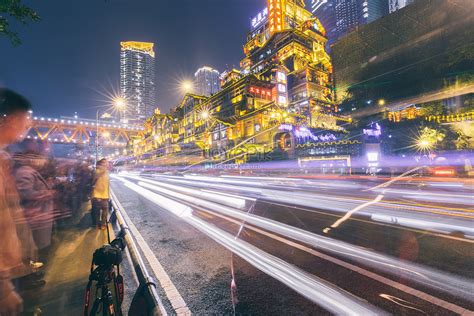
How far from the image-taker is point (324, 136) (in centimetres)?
3806

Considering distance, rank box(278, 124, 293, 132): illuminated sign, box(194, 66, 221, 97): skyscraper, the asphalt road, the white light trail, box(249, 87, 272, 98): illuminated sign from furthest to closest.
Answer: box(194, 66, 221, 97): skyscraper, box(249, 87, 272, 98): illuminated sign, box(278, 124, 293, 132): illuminated sign, the white light trail, the asphalt road

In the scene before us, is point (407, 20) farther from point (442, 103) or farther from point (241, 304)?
point (241, 304)

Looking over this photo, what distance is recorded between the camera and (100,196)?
22.9ft

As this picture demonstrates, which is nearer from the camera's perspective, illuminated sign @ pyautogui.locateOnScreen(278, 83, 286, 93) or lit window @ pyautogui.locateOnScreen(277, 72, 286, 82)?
illuminated sign @ pyautogui.locateOnScreen(278, 83, 286, 93)

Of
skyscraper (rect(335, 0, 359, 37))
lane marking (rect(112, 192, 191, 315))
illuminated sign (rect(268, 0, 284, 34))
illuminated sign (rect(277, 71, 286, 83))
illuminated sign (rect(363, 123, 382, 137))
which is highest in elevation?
skyscraper (rect(335, 0, 359, 37))

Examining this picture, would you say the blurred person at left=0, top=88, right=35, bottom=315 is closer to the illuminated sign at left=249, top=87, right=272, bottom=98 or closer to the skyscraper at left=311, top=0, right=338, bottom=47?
the illuminated sign at left=249, top=87, right=272, bottom=98

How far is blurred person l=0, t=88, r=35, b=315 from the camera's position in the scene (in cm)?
Result: 182

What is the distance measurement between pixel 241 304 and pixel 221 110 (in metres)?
51.2

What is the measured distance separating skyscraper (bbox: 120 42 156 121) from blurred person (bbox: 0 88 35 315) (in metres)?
196

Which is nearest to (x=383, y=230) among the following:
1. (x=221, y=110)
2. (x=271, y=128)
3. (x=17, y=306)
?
(x=17, y=306)

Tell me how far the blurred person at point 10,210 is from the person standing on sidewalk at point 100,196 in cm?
478

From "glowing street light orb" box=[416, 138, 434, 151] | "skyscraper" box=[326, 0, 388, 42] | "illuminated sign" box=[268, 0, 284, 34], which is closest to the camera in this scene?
"glowing street light orb" box=[416, 138, 434, 151]

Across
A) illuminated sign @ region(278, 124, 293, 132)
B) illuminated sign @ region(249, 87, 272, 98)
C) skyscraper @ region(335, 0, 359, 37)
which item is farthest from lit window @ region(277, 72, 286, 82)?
skyscraper @ region(335, 0, 359, 37)

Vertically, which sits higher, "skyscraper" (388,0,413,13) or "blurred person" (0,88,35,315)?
"skyscraper" (388,0,413,13)
